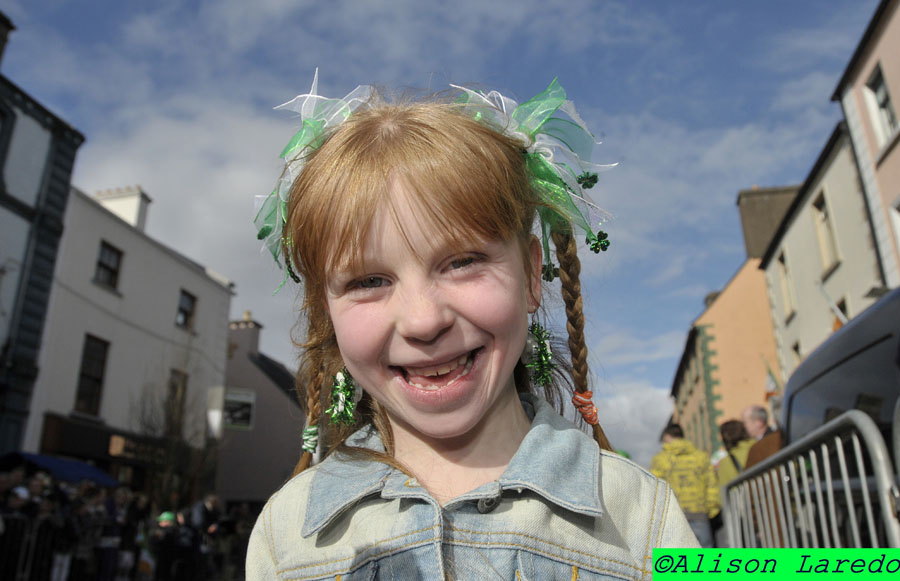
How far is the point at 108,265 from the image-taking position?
17.0 m

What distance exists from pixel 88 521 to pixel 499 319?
10.7m

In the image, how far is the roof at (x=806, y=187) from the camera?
44.8 feet

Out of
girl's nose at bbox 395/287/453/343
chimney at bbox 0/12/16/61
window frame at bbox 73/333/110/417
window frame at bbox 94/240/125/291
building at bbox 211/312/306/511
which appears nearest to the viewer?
girl's nose at bbox 395/287/453/343

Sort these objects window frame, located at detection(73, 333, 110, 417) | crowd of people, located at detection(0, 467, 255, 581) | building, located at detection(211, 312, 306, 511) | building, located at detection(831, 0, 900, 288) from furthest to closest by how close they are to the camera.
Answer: building, located at detection(211, 312, 306, 511) < window frame, located at detection(73, 333, 110, 417) < building, located at detection(831, 0, 900, 288) < crowd of people, located at detection(0, 467, 255, 581)

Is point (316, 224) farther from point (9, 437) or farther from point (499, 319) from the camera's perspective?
point (9, 437)

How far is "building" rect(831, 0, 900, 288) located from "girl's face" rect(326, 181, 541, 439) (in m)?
12.3

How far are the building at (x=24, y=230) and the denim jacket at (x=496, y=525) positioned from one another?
45.6 ft

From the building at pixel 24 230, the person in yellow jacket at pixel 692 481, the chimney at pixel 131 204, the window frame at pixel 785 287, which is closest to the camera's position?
the person in yellow jacket at pixel 692 481

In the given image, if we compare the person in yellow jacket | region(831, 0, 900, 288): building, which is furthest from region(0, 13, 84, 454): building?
region(831, 0, 900, 288): building

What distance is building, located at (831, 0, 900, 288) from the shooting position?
11.5m

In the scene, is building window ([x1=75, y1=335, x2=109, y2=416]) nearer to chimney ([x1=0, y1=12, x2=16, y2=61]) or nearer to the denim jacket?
chimney ([x1=0, y1=12, x2=16, y2=61])

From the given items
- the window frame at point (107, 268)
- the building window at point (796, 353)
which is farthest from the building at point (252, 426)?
the building window at point (796, 353)

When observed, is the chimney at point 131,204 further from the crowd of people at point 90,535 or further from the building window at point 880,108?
the building window at point 880,108

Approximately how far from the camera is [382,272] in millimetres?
1443
